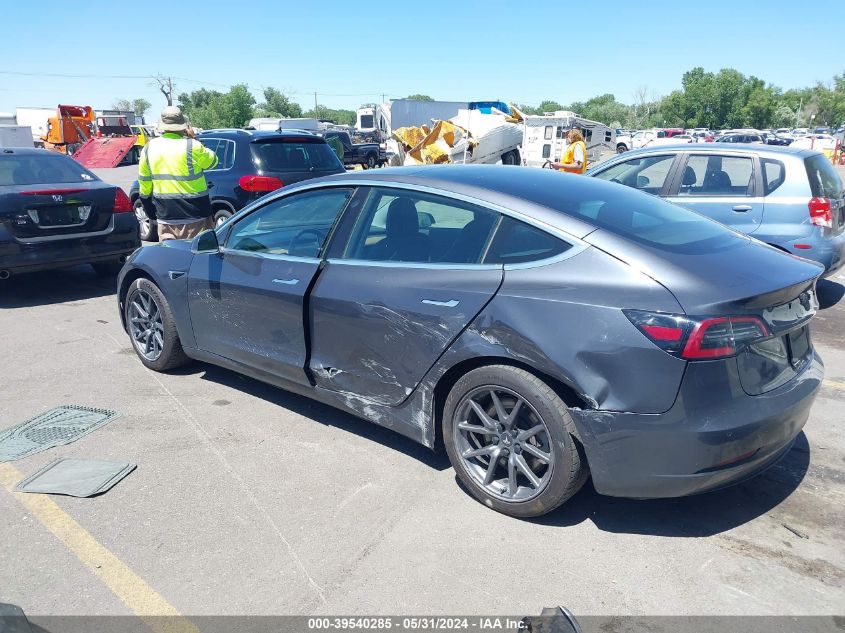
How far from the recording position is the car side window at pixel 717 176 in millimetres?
6605

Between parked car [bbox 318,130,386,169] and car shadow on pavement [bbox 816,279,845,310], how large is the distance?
73.3 feet

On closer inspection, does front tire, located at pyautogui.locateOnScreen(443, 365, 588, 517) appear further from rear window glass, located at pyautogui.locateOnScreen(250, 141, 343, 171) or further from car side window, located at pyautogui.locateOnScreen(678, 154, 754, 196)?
rear window glass, located at pyautogui.locateOnScreen(250, 141, 343, 171)

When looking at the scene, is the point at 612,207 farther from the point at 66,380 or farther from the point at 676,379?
the point at 66,380

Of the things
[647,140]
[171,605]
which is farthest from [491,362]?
[647,140]

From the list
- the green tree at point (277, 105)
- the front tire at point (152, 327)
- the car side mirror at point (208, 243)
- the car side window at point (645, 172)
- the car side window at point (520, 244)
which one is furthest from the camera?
the green tree at point (277, 105)

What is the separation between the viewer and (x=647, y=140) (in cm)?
4575

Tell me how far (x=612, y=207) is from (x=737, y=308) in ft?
3.01

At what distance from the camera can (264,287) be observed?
161 inches

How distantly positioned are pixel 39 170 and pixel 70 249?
3.81ft

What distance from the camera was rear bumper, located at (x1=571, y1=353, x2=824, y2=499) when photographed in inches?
106

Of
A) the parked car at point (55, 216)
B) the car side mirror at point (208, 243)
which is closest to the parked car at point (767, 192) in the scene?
the car side mirror at point (208, 243)

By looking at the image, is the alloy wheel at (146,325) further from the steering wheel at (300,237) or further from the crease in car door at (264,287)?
the steering wheel at (300,237)

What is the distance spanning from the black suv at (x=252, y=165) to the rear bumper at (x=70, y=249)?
1486 mm

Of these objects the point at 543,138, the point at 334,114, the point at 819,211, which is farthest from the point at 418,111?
the point at 334,114
